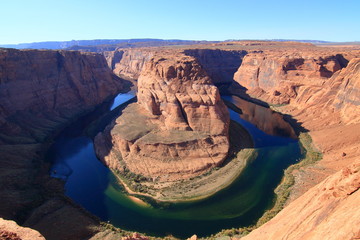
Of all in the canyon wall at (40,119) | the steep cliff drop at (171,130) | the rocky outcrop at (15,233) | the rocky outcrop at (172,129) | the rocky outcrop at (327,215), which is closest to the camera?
the rocky outcrop at (327,215)

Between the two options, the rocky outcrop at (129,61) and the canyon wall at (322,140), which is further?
the rocky outcrop at (129,61)

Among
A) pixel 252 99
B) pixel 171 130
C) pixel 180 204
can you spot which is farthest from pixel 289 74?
pixel 180 204

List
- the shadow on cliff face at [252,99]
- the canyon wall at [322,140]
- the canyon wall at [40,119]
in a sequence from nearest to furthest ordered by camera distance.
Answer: the canyon wall at [322,140] < the canyon wall at [40,119] < the shadow on cliff face at [252,99]

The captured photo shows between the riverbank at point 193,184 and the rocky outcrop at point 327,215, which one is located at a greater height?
the rocky outcrop at point 327,215

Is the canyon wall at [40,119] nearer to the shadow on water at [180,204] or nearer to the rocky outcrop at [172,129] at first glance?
the shadow on water at [180,204]

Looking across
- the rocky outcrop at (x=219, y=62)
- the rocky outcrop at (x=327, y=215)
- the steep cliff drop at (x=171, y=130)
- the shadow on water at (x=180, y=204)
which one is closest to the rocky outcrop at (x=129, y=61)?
the rocky outcrop at (x=219, y=62)

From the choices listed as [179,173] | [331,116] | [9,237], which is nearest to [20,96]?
[179,173]
